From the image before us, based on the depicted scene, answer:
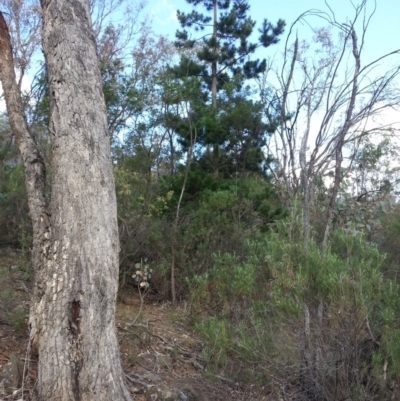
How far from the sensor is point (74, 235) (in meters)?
4.06

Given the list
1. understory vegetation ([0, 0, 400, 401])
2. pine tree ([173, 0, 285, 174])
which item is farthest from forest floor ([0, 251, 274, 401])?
pine tree ([173, 0, 285, 174])

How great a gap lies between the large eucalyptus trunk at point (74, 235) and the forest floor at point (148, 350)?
26.2 inches

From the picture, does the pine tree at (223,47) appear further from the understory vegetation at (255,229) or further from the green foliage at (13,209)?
the green foliage at (13,209)

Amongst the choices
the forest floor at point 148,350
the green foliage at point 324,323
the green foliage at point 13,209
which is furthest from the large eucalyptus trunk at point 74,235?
the green foliage at point 13,209

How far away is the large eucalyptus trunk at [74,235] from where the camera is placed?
3947 millimetres

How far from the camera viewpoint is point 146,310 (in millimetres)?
8422

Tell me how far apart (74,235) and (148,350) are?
300 centimetres

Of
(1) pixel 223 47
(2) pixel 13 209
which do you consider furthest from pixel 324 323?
(1) pixel 223 47

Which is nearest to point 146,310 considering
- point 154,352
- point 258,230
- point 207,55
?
point 154,352

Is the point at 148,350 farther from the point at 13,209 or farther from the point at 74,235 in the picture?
the point at 13,209

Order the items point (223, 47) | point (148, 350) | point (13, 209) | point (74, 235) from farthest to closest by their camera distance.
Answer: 1. point (223, 47)
2. point (13, 209)
3. point (148, 350)
4. point (74, 235)

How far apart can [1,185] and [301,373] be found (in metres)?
6.66

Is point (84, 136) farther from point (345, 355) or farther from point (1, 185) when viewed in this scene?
point (1, 185)

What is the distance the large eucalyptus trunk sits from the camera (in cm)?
395
